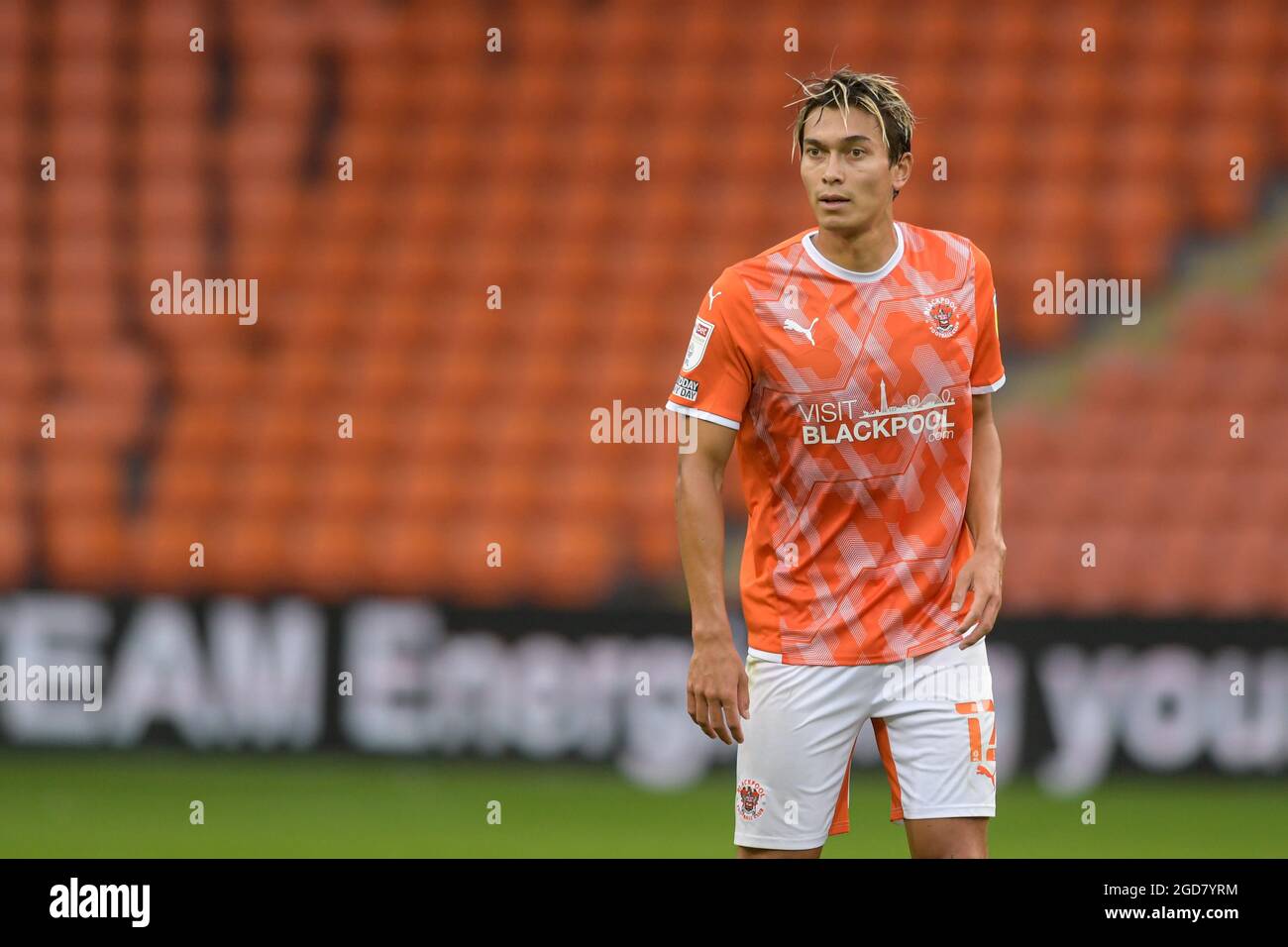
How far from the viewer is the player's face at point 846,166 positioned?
3.26 metres

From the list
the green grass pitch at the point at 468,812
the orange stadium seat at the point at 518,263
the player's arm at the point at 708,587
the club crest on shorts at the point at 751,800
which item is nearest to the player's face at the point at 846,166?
the player's arm at the point at 708,587

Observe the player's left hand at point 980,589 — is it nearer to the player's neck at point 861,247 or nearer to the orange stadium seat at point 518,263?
the player's neck at point 861,247

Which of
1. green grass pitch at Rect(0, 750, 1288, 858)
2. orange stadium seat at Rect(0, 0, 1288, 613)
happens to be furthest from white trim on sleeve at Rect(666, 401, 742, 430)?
orange stadium seat at Rect(0, 0, 1288, 613)

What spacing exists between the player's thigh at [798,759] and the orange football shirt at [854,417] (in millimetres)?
60

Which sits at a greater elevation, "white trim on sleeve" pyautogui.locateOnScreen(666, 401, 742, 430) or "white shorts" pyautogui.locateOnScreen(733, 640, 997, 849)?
"white trim on sleeve" pyautogui.locateOnScreen(666, 401, 742, 430)

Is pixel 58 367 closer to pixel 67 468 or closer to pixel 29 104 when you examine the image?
pixel 67 468

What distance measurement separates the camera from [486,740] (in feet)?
21.9

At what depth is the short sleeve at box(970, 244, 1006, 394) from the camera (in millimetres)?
3439

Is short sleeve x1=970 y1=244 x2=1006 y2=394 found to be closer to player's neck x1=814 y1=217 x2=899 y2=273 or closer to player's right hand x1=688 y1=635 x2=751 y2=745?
player's neck x1=814 y1=217 x2=899 y2=273

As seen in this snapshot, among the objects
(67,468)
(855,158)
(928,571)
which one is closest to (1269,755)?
(928,571)

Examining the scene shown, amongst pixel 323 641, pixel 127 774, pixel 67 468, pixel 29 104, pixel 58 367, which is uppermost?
pixel 29 104

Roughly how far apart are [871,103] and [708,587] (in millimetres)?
976

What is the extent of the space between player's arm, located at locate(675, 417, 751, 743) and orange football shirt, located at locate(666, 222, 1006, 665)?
8 cm

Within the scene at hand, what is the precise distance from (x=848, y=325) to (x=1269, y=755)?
151 inches
